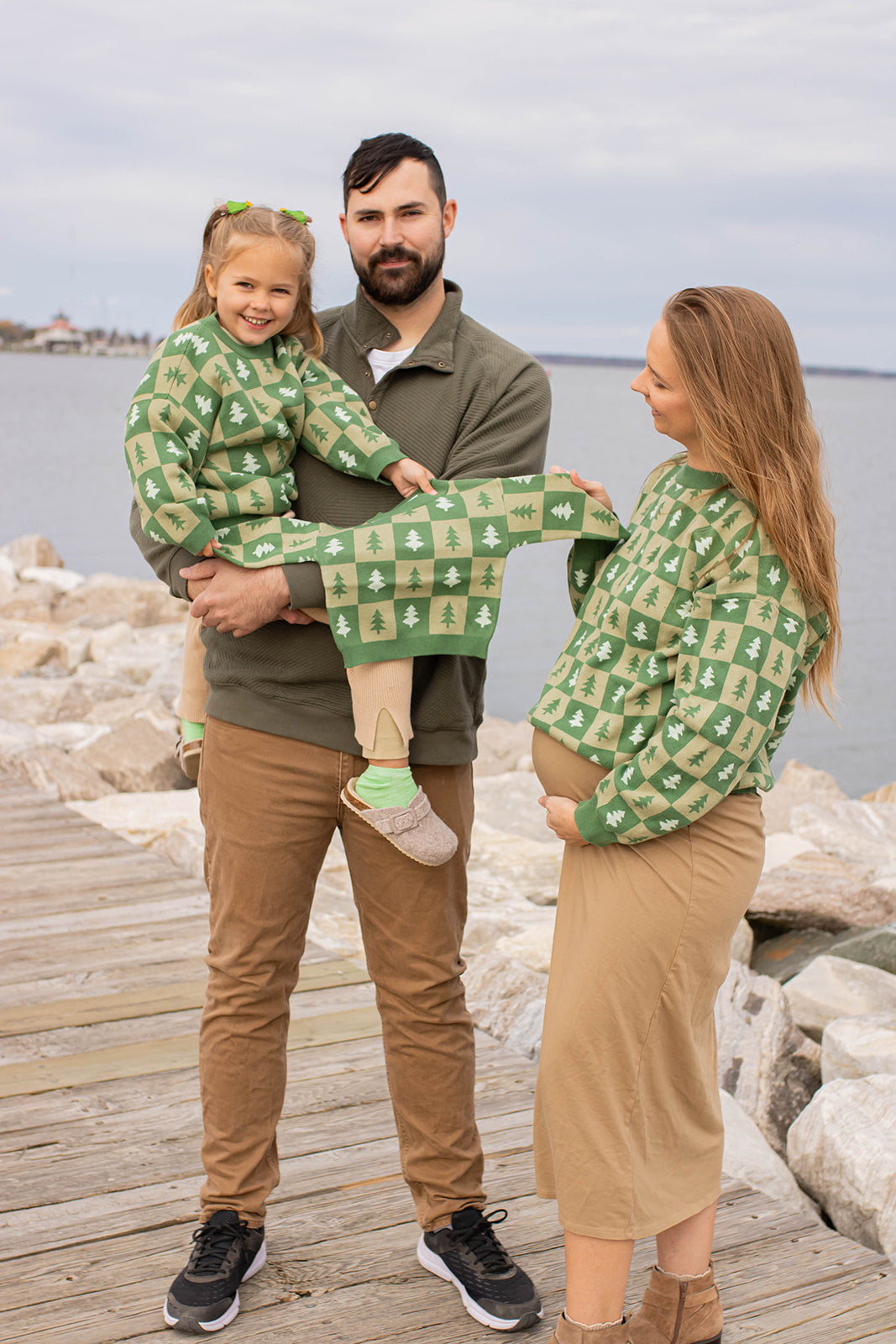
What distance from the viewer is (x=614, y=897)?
2043 millimetres

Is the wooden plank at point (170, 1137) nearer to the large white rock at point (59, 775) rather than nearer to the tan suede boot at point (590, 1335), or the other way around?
the tan suede boot at point (590, 1335)

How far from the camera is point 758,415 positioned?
76.5 inches

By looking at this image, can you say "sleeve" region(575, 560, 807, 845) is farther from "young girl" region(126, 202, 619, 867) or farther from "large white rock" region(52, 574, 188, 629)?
"large white rock" region(52, 574, 188, 629)

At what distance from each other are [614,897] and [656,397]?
80 centimetres

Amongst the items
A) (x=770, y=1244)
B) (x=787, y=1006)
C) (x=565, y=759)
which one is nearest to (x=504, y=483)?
(x=565, y=759)

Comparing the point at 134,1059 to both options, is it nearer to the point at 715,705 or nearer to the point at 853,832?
the point at 715,705

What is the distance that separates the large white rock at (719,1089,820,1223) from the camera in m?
3.03

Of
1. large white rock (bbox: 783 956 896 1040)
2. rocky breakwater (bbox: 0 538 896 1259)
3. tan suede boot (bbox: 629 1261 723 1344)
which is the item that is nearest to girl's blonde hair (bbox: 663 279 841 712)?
tan suede boot (bbox: 629 1261 723 1344)

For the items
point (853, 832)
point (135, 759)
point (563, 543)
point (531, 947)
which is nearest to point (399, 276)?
point (531, 947)

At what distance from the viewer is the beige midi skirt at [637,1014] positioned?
2016 mm

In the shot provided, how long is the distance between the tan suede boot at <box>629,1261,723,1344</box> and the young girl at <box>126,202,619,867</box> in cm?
81

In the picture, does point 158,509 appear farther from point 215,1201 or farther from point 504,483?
point 215,1201

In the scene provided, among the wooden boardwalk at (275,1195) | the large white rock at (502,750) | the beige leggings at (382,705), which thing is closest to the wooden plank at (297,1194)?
the wooden boardwalk at (275,1195)

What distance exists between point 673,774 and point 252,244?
122 centimetres
